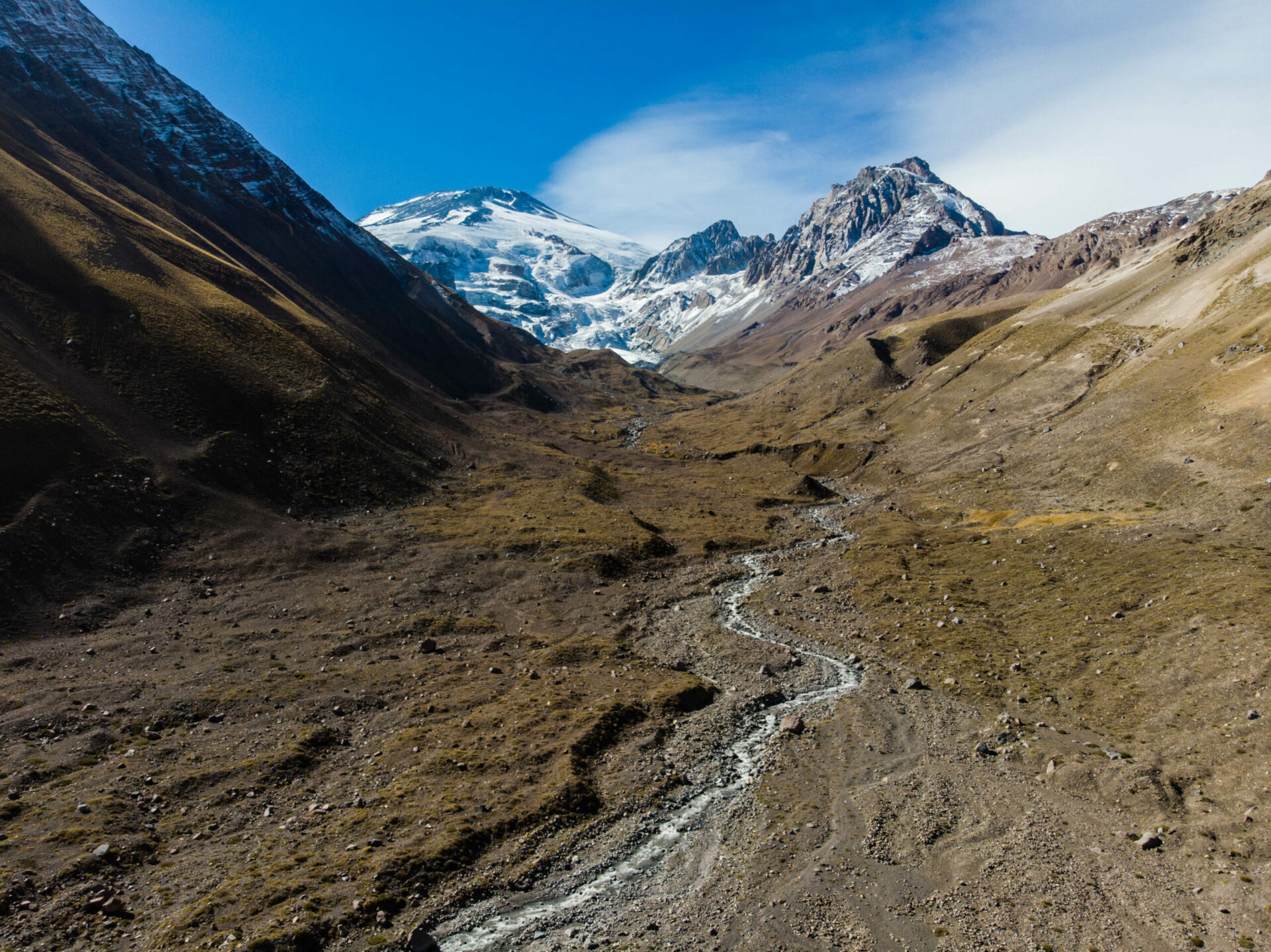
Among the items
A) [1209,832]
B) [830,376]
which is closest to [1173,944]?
[1209,832]

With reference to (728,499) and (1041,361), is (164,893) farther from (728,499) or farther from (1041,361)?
(1041,361)

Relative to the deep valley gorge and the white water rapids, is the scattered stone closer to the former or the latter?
the deep valley gorge

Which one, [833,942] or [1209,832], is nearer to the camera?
[833,942]

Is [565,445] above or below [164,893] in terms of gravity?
above

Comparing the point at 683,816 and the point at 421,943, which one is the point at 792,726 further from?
the point at 421,943

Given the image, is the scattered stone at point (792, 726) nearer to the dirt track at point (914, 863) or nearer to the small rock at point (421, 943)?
the dirt track at point (914, 863)

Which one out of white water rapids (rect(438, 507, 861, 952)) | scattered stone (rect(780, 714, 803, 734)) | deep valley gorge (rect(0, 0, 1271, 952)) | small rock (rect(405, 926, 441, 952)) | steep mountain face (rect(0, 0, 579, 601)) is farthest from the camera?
steep mountain face (rect(0, 0, 579, 601))

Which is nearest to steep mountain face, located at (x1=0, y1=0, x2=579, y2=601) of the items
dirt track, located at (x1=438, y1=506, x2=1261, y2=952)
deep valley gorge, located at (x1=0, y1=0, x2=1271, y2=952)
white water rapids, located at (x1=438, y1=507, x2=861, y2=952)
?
deep valley gorge, located at (x1=0, y1=0, x2=1271, y2=952)
